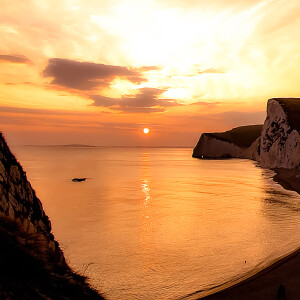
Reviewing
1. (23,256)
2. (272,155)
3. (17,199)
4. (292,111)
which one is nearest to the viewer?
(23,256)

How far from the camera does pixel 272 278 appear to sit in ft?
27.5

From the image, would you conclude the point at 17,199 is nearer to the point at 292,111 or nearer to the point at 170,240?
the point at 170,240

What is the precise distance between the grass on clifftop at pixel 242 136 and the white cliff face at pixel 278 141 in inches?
2049

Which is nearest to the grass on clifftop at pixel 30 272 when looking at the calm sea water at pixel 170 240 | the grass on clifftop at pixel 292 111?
the calm sea water at pixel 170 240

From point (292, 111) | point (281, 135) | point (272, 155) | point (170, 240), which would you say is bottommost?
point (170, 240)

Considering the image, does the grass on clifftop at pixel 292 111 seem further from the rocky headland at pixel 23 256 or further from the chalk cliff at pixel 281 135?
the rocky headland at pixel 23 256

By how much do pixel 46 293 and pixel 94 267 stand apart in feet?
21.2

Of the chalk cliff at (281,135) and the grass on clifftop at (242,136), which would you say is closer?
the chalk cliff at (281,135)

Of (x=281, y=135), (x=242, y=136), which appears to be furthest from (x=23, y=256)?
(x=242, y=136)

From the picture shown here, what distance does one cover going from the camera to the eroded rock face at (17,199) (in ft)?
20.0

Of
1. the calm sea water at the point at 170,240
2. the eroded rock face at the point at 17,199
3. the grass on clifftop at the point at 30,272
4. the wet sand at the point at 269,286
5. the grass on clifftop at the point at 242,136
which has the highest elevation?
the grass on clifftop at the point at 242,136

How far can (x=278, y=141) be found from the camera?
204ft

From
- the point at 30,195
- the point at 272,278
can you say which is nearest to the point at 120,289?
the point at 30,195

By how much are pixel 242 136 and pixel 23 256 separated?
12891 cm
